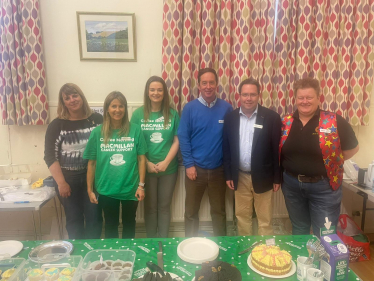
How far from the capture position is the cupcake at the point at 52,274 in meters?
1.10

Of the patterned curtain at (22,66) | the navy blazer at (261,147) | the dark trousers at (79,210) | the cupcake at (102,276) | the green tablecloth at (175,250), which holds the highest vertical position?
the patterned curtain at (22,66)

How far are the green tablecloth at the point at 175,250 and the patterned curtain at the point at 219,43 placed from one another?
1427 millimetres

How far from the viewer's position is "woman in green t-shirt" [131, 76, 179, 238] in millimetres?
2271

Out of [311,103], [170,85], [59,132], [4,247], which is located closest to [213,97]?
[170,85]

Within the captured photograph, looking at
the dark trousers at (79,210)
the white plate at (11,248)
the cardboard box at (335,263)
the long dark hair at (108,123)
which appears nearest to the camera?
the cardboard box at (335,263)

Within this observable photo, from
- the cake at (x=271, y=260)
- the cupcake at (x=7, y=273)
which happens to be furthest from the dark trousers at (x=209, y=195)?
the cupcake at (x=7, y=273)

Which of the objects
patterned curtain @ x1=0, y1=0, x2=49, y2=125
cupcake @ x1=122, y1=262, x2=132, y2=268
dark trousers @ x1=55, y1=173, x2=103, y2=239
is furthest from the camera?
patterned curtain @ x1=0, y1=0, x2=49, y2=125

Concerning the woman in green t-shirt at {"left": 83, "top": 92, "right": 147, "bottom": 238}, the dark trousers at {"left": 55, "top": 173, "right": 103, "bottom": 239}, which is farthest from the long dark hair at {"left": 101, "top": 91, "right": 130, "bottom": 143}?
the dark trousers at {"left": 55, "top": 173, "right": 103, "bottom": 239}

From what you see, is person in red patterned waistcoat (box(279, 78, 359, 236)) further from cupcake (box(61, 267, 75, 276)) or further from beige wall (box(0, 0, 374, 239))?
cupcake (box(61, 267, 75, 276))

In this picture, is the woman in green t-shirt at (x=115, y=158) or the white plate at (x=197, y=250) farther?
the woman in green t-shirt at (x=115, y=158)

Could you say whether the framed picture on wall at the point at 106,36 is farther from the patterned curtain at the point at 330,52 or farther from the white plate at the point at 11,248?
the white plate at the point at 11,248

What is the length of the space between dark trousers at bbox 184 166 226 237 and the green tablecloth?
3.05 ft

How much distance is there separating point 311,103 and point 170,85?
4.07 ft

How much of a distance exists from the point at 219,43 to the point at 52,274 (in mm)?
2191
